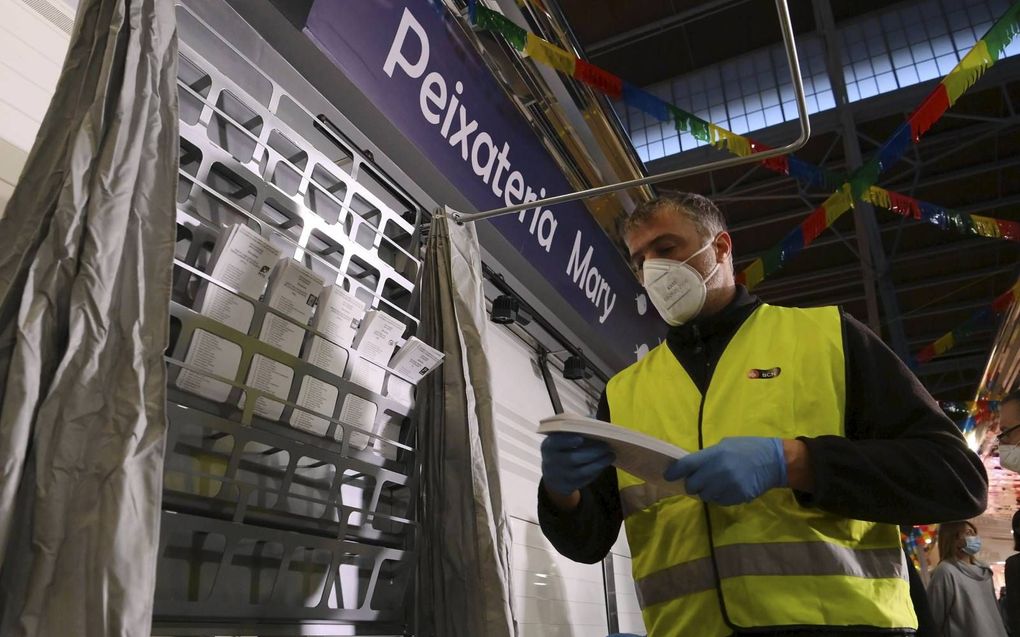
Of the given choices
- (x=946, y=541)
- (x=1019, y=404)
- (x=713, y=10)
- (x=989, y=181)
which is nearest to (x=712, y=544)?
(x=1019, y=404)

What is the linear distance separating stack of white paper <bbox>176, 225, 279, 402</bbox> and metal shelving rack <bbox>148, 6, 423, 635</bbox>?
20 mm

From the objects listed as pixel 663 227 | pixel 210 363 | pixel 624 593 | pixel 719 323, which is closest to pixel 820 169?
pixel 624 593

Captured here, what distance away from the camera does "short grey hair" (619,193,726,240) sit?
171cm

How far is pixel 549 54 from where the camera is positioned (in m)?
3.10

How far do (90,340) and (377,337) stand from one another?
82 cm

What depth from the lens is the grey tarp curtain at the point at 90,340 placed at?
938mm

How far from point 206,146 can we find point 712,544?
1321 mm

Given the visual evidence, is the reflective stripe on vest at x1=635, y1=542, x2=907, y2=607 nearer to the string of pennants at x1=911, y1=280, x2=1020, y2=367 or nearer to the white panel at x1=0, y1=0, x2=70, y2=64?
the white panel at x1=0, y1=0, x2=70, y2=64

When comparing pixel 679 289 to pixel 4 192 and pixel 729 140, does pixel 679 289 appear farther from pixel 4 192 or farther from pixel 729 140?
pixel 729 140

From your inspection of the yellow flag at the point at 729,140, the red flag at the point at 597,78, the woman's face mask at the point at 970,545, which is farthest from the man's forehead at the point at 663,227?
the woman's face mask at the point at 970,545

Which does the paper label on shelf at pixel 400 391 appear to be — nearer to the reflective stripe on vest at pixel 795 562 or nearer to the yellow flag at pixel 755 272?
the reflective stripe on vest at pixel 795 562

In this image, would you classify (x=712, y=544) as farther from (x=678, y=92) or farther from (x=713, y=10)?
(x=678, y=92)

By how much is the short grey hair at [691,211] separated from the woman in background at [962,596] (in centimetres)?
303

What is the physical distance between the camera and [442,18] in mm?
2578
